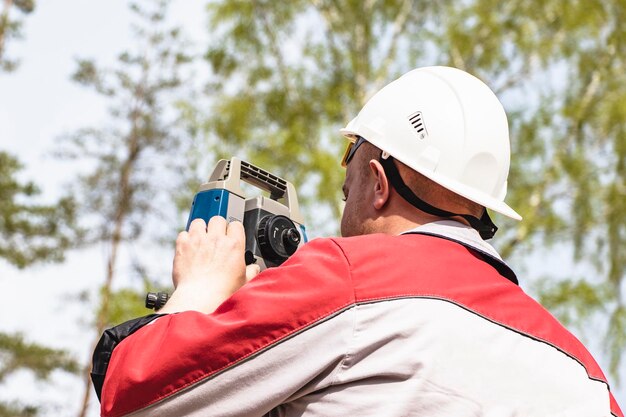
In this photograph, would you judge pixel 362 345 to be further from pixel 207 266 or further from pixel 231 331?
pixel 207 266

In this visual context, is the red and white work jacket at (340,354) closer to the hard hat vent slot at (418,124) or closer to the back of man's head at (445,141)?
the back of man's head at (445,141)

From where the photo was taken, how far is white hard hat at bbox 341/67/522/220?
8.23 feet

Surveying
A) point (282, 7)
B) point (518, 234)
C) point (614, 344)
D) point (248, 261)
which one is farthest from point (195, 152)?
point (248, 261)

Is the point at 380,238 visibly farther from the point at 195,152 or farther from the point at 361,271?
the point at 195,152

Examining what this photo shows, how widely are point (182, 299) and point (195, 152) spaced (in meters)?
14.7

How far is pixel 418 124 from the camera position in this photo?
258 cm

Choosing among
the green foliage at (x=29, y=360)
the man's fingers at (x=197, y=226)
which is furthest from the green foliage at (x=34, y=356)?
the man's fingers at (x=197, y=226)

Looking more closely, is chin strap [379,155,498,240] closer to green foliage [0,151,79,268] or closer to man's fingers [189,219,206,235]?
man's fingers [189,219,206,235]

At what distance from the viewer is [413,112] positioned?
260cm

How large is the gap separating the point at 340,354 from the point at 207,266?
555 mm

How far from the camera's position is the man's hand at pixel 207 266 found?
90.8 inches

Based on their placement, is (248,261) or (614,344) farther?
(614,344)

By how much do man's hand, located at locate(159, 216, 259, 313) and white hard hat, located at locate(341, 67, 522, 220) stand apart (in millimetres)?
507

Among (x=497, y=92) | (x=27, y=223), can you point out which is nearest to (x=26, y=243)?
(x=27, y=223)
